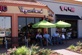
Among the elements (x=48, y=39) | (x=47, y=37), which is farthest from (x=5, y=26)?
(x=48, y=39)

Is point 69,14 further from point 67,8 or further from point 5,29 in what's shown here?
point 5,29

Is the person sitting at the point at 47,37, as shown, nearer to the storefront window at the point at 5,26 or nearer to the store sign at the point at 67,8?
the storefront window at the point at 5,26

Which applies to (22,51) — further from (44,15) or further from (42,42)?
(44,15)

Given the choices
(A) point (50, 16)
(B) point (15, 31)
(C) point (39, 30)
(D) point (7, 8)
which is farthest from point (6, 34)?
(A) point (50, 16)

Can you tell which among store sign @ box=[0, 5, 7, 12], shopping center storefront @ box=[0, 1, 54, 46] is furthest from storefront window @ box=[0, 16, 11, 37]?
store sign @ box=[0, 5, 7, 12]

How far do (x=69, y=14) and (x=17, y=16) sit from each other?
1029cm

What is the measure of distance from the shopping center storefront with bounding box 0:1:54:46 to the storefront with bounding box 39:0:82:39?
445 cm

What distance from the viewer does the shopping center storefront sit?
17969 mm

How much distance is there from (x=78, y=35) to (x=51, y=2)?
688cm

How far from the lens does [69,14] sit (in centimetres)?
2702

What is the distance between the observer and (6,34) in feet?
61.2

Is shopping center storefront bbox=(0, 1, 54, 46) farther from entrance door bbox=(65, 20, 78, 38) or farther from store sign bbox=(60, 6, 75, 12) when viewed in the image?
entrance door bbox=(65, 20, 78, 38)

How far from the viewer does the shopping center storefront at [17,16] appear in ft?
59.0

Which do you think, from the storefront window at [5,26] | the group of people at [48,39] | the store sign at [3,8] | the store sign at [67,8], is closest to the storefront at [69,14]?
the store sign at [67,8]
